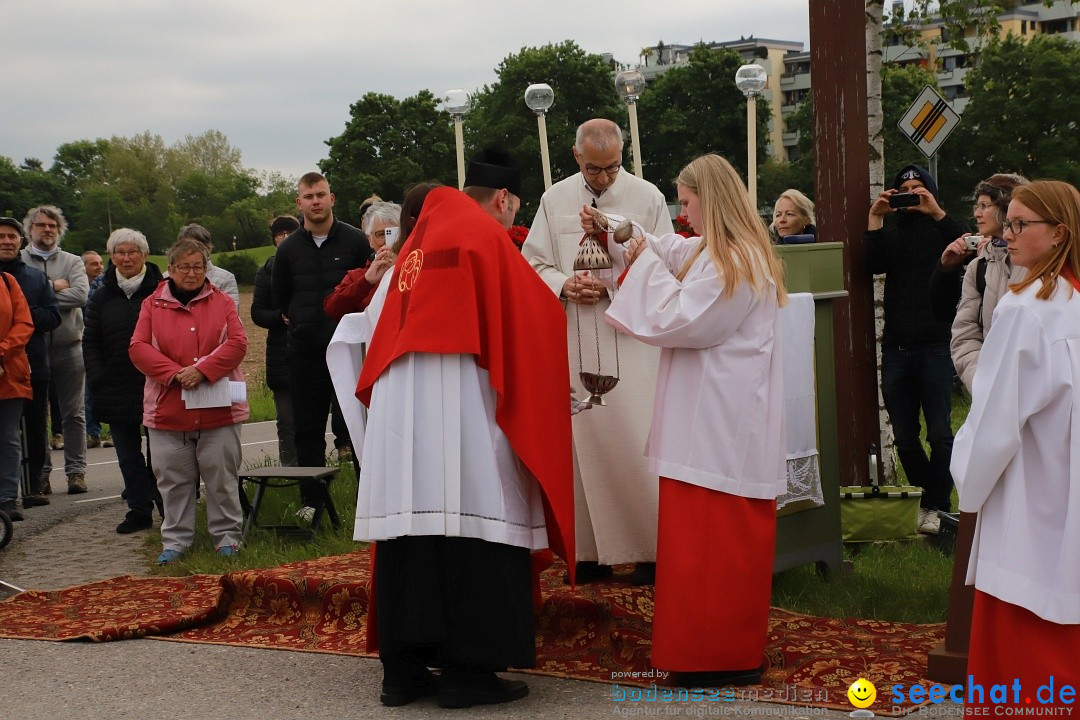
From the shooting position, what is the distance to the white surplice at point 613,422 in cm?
650

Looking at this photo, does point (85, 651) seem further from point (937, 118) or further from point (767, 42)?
point (767, 42)

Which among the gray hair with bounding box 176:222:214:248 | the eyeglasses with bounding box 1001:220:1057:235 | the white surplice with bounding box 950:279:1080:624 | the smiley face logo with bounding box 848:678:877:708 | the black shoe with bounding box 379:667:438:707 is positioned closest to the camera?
the white surplice with bounding box 950:279:1080:624

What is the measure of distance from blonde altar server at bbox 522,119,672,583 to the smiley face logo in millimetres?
1659

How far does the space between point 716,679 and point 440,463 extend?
1.39m

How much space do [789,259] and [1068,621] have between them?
2.82 metres

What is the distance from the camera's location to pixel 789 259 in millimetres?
6484

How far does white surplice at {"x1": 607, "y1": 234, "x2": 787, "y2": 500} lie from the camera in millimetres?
5195

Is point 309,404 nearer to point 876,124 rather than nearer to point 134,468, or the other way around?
point 134,468

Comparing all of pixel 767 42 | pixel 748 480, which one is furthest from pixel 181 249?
pixel 767 42

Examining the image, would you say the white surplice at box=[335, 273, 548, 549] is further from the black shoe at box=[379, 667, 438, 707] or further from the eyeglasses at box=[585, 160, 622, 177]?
the eyeglasses at box=[585, 160, 622, 177]

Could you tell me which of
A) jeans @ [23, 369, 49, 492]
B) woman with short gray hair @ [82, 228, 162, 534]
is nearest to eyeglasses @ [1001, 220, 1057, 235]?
woman with short gray hair @ [82, 228, 162, 534]

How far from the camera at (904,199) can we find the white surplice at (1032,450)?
144 inches

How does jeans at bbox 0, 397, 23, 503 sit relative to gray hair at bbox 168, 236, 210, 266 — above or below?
below

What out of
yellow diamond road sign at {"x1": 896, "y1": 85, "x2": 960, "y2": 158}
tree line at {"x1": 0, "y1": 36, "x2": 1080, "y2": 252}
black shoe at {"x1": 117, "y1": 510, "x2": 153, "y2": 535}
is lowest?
black shoe at {"x1": 117, "y1": 510, "x2": 153, "y2": 535}
